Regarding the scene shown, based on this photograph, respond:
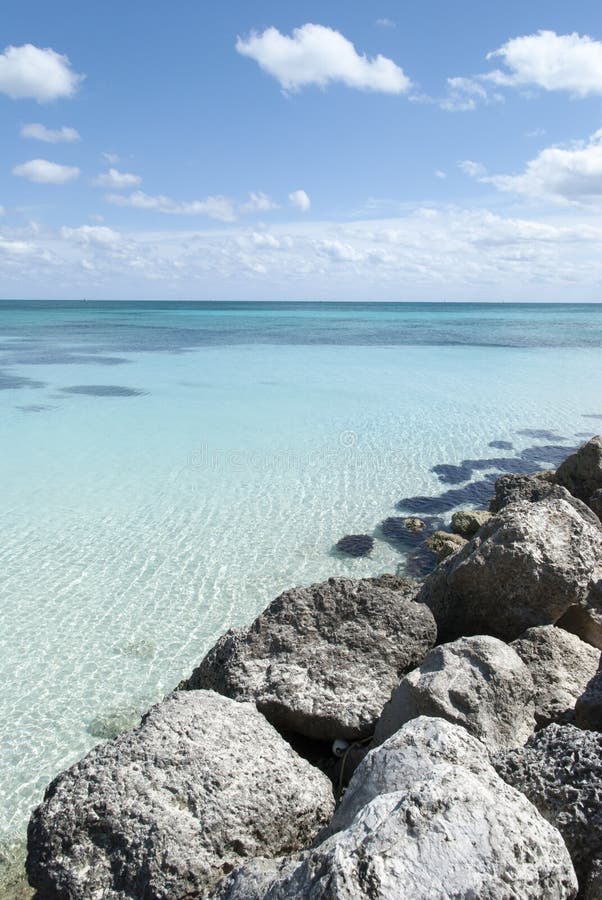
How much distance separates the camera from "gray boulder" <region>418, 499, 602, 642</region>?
5.83 metres

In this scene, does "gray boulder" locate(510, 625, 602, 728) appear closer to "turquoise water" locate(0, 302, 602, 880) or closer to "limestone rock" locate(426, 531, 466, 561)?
"turquoise water" locate(0, 302, 602, 880)

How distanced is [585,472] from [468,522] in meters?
2.02

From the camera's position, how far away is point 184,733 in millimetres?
4035

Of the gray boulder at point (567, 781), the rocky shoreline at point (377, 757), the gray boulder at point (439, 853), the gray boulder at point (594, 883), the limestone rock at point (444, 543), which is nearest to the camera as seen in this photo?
the gray boulder at point (439, 853)

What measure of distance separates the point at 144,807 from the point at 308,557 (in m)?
6.77

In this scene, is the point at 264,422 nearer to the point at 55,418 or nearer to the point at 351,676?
the point at 55,418

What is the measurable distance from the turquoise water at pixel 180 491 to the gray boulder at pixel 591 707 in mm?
4433

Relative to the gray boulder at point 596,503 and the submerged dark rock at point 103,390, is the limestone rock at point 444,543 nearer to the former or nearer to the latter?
the gray boulder at point 596,503

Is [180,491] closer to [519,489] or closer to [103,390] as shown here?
[519,489]

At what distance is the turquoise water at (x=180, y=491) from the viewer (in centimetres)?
751

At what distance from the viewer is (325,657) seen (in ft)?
17.2

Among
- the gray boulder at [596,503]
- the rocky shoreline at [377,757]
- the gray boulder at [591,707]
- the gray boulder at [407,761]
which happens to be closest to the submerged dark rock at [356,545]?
the gray boulder at [596,503]

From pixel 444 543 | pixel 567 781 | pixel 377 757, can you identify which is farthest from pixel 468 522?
pixel 377 757

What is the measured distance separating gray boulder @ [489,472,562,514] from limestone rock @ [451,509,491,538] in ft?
0.98
